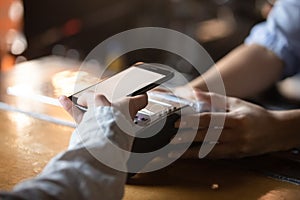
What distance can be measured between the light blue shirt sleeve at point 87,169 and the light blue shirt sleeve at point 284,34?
0.61 meters

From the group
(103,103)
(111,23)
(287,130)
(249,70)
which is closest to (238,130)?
(287,130)

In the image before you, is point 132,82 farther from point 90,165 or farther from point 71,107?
point 90,165

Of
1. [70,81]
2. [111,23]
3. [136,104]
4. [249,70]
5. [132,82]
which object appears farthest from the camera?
[111,23]

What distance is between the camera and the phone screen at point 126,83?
2.48 ft

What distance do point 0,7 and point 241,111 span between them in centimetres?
138

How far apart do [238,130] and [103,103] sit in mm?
220

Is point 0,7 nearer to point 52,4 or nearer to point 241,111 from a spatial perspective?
point 52,4

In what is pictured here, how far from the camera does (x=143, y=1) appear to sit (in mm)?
2242

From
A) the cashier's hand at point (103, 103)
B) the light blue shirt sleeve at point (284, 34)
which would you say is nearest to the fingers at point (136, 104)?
the cashier's hand at point (103, 103)

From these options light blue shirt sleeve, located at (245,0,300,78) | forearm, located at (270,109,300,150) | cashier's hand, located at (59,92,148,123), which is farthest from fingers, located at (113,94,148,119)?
light blue shirt sleeve, located at (245,0,300,78)

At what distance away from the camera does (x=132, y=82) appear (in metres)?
0.79

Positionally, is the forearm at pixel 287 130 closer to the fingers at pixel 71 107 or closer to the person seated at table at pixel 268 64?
the person seated at table at pixel 268 64

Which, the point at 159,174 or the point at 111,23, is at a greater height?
the point at 159,174

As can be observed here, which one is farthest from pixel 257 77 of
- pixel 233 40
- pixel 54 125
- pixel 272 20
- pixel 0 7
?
pixel 0 7
